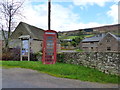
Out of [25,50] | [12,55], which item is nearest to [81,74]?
[25,50]

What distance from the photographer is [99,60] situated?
6434 millimetres

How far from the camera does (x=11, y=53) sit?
11.9 m

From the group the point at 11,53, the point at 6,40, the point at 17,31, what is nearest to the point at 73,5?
the point at 11,53

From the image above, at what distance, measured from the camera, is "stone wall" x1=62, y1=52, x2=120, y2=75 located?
219 inches

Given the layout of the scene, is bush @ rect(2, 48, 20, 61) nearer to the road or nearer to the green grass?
the green grass

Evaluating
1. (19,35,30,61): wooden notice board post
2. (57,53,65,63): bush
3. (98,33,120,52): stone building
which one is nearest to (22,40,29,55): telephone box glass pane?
(19,35,30,61): wooden notice board post

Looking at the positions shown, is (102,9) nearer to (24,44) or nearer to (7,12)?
(24,44)

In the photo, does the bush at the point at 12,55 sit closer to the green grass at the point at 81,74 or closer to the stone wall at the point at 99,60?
the green grass at the point at 81,74

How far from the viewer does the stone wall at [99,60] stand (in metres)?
5.56

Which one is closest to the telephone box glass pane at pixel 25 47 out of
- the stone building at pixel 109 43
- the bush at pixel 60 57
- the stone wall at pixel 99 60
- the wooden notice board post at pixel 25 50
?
the wooden notice board post at pixel 25 50

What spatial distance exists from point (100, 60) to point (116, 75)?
1232mm

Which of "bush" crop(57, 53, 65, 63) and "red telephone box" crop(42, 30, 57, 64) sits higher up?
"red telephone box" crop(42, 30, 57, 64)

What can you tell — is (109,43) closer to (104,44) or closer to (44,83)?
(104,44)

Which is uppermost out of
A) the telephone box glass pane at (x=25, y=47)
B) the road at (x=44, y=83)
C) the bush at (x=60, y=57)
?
the telephone box glass pane at (x=25, y=47)
